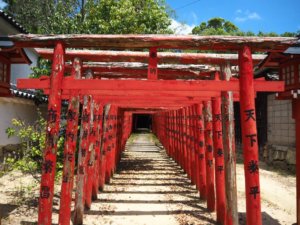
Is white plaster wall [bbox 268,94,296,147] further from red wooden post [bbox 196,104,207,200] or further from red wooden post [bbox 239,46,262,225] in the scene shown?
red wooden post [bbox 239,46,262,225]

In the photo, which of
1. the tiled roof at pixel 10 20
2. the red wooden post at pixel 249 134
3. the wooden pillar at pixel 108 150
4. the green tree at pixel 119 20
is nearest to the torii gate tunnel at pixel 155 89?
the red wooden post at pixel 249 134

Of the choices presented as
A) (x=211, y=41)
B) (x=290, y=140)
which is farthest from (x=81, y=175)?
(x=290, y=140)

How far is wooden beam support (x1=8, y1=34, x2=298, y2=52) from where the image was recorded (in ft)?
15.0

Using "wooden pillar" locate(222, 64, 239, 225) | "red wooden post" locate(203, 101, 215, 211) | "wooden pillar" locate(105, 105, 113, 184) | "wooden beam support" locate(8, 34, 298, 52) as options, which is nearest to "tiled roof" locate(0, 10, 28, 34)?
"wooden pillar" locate(105, 105, 113, 184)

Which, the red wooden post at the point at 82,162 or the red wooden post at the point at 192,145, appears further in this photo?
the red wooden post at the point at 192,145

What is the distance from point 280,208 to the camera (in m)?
8.23

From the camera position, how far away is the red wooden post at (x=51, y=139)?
4531 mm

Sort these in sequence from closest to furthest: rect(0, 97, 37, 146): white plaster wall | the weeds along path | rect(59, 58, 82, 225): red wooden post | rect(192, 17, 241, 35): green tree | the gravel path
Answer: rect(59, 58, 82, 225): red wooden post → the gravel path → the weeds along path → rect(0, 97, 37, 146): white plaster wall → rect(192, 17, 241, 35): green tree

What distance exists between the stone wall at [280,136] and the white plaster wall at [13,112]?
10.2 m

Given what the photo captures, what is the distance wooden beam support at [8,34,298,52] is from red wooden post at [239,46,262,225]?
20 centimetres

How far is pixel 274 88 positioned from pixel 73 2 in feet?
60.4

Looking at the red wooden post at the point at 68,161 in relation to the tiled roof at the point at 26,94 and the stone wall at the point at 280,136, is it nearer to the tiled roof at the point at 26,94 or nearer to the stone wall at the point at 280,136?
the tiled roof at the point at 26,94

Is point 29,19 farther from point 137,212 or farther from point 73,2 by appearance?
point 137,212

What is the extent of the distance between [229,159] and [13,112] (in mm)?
8417
